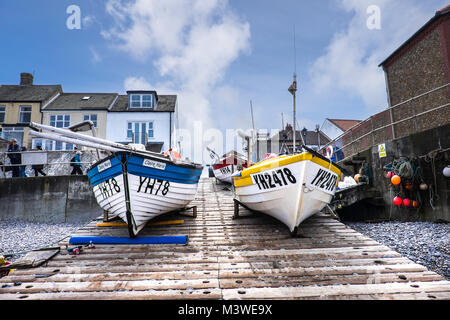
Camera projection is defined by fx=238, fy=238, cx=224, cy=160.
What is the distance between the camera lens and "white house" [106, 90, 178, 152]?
20.8 meters

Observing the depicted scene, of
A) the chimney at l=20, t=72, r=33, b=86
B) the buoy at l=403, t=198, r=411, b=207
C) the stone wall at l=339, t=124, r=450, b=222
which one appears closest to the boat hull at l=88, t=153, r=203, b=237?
the buoy at l=403, t=198, r=411, b=207

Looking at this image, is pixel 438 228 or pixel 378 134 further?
pixel 378 134

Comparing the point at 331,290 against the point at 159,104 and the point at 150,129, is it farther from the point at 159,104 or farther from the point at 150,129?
the point at 159,104

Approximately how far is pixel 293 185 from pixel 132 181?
8.82 feet

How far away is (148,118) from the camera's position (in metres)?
21.3

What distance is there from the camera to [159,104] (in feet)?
75.2

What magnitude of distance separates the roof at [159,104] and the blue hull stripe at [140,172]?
57.9ft

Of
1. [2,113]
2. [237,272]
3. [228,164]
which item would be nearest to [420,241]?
[237,272]

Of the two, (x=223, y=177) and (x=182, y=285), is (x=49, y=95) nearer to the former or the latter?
(x=223, y=177)

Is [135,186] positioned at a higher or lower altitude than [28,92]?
lower

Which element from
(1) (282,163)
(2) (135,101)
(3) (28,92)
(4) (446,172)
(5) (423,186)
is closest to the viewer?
(1) (282,163)

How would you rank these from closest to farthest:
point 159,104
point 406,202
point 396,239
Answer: point 396,239
point 406,202
point 159,104
